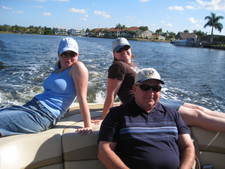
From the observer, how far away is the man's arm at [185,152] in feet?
6.10

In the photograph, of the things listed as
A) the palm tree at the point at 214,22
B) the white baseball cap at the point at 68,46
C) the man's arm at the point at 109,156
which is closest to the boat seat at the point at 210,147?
the man's arm at the point at 109,156

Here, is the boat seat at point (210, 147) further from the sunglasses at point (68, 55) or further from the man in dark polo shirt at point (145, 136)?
the sunglasses at point (68, 55)

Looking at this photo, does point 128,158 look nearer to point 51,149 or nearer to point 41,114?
point 51,149

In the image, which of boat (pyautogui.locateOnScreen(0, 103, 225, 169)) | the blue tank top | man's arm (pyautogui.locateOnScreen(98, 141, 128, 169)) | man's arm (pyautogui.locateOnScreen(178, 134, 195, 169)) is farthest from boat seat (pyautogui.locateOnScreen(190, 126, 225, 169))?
the blue tank top

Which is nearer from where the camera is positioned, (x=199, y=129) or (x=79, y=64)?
(x=79, y=64)

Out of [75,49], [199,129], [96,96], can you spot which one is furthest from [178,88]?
[75,49]

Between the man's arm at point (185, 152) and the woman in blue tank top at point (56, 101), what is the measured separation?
773 millimetres

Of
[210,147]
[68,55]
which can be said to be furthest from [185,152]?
[68,55]

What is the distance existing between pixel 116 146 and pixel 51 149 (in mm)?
569

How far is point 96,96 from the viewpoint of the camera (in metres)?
6.36

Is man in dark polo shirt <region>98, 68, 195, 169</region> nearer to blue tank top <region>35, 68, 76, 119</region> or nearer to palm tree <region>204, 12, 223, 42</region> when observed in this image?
blue tank top <region>35, 68, 76, 119</region>

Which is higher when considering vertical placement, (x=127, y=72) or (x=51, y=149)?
(x=127, y=72)

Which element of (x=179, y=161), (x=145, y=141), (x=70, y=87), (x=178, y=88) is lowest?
(x=178, y=88)

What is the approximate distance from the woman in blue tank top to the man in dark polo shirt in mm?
397
